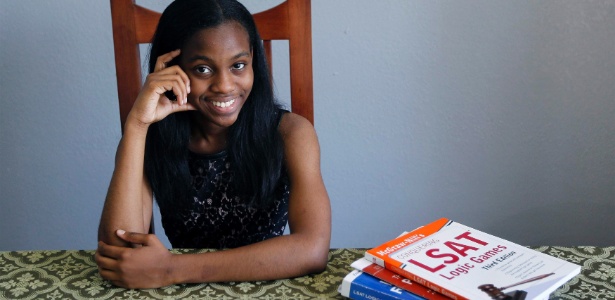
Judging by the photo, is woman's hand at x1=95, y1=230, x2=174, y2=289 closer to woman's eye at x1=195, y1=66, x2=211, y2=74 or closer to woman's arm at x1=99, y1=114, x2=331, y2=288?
woman's arm at x1=99, y1=114, x2=331, y2=288

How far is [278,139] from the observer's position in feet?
4.33

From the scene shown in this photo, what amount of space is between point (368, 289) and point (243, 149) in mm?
484

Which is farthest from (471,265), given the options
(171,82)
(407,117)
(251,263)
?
(407,117)

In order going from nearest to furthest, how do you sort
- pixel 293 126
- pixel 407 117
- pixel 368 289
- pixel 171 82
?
pixel 368 289 → pixel 171 82 → pixel 293 126 → pixel 407 117

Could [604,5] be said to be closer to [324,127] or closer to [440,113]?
[440,113]

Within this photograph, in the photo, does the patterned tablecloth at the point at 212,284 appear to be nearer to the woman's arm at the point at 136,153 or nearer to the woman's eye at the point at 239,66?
the woman's arm at the point at 136,153

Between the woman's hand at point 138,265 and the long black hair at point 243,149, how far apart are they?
0.86 feet

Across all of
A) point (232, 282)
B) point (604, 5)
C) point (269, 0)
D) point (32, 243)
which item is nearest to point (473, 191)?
point (604, 5)

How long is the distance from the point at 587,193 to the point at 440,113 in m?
0.47

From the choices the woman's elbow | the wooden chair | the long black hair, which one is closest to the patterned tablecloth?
the woman's elbow

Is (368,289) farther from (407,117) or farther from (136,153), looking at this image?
(407,117)

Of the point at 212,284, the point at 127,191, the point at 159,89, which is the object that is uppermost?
the point at 159,89

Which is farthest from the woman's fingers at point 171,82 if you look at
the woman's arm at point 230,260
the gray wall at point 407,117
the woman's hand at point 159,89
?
the gray wall at point 407,117

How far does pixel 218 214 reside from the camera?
4.60 feet
